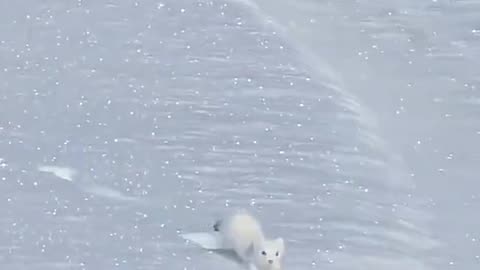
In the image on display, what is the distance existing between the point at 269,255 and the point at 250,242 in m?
0.03

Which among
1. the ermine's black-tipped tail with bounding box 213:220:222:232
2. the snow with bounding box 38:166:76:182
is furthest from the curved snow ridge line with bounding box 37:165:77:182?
the ermine's black-tipped tail with bounding box 213:220:222:232

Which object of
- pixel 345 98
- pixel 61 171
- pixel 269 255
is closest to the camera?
pixel 269 255

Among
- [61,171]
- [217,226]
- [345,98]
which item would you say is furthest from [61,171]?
[345,98]

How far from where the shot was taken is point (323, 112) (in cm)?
123

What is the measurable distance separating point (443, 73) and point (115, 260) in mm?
478

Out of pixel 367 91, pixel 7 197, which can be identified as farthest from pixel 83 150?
pixel 367 91

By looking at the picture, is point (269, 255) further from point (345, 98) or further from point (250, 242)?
point (345, 98)

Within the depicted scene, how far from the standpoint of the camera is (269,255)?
103cm

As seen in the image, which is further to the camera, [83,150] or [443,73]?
[443,73]

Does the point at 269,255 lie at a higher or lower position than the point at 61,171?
lower

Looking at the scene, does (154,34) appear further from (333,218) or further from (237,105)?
(333,218)

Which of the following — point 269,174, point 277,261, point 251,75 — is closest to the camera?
point 277,261

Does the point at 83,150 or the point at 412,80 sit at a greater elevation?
the point at 412,80

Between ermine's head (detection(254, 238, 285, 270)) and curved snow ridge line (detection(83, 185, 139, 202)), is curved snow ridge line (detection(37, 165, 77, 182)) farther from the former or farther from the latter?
ermine's head (detection(254, 238, 285, 270))
